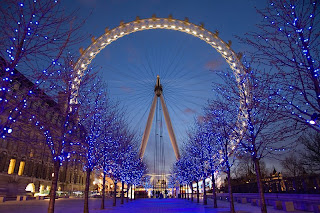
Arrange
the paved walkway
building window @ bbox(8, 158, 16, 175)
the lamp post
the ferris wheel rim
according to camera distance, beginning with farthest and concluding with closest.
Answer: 1. building window @ bbox(8, 158, 16, 175)
2. the ferris wheel rim
3. the paved walkway
4. the lamp post

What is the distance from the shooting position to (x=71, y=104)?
12750 mm

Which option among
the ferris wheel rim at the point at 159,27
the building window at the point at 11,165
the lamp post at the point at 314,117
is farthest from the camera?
the building window at the point at 11,165

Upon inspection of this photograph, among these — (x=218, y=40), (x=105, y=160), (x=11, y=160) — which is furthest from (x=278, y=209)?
(x=11, y=160)

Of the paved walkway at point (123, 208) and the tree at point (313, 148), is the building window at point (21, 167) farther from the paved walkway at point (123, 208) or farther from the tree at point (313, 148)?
the tree at point (313, 148)

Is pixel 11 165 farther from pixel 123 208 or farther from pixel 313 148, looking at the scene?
pixel 313 148

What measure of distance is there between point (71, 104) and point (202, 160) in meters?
18.1

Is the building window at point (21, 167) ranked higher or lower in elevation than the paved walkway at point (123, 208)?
higher

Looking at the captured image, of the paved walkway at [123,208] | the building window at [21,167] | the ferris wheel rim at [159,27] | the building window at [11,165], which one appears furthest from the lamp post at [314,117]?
the building window at [21,167]

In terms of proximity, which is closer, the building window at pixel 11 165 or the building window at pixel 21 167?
the building window at pixel 11 165

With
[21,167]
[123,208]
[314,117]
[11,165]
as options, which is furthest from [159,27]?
[21,167]

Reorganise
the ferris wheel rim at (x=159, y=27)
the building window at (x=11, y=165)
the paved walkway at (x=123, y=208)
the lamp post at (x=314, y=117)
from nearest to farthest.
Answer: the lamp post at (x=314, y=117) < the paved walkway at (x=123, y=208) < the ferris wheel rim at (x=159, y=27) < the building window at (x=11, y=165)

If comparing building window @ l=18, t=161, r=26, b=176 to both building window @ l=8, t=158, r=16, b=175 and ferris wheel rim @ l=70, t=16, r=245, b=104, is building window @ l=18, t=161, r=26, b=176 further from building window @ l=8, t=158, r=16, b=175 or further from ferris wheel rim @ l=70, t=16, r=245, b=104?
ferris wheel rim @ l=70, t=16, r=245, b=104

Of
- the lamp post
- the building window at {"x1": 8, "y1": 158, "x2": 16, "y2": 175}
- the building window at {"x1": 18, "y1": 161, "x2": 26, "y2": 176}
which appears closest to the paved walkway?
the lamp post

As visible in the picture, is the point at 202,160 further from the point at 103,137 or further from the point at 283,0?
the point at 283,0
